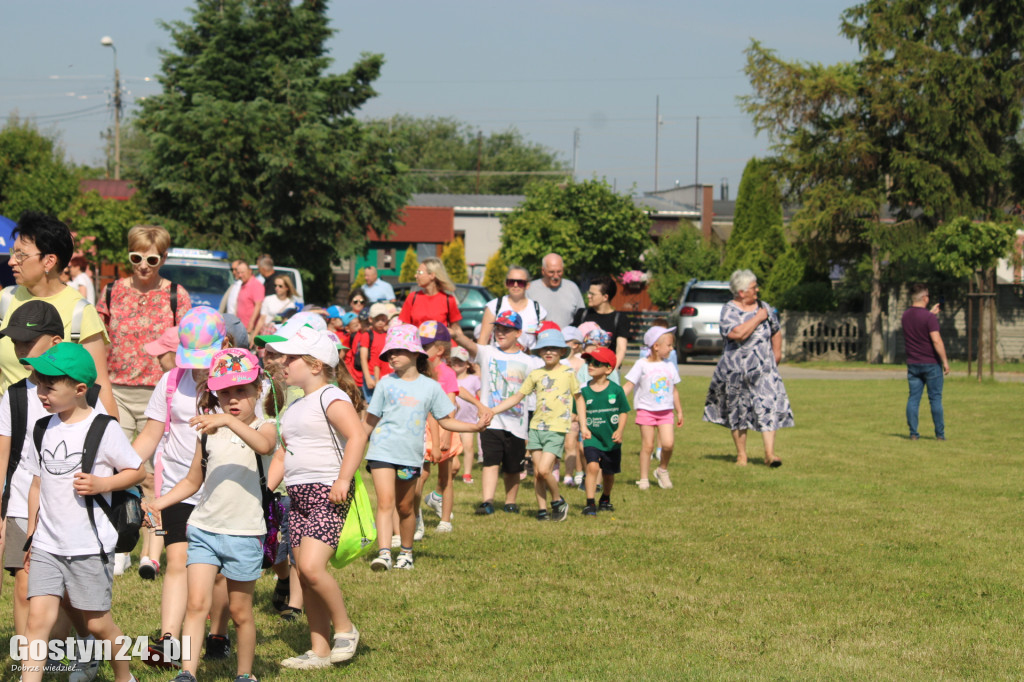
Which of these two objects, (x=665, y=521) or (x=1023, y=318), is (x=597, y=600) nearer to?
(x=665, y=521)

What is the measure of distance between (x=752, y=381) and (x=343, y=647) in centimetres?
821

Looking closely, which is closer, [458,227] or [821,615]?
[821,615]

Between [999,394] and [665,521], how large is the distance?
47.6 ft

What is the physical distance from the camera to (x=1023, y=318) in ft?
106

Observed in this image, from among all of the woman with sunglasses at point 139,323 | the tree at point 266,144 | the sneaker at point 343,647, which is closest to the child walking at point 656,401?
the woman with sunglasses at point 139,323

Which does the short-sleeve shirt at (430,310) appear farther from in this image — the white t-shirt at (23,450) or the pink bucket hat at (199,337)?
the white t-shirt at (23,450)

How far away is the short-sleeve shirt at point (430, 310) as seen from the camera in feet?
34.3

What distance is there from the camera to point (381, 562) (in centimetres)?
729

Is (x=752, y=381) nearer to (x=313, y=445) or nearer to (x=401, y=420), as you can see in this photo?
(x=401, y=420)

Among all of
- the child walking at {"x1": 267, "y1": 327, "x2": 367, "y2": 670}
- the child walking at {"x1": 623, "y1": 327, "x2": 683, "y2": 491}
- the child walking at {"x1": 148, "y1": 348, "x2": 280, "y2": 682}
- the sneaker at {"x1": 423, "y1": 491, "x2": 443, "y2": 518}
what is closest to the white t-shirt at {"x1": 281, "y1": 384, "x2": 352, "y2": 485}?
the child walking at {"x1": 267, "y1": 327, "x2": 367, "y2": 670}

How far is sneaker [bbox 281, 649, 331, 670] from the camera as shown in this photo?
5258 mm

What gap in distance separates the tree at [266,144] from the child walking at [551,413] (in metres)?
27.5

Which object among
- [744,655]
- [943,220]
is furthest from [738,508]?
[943,220]

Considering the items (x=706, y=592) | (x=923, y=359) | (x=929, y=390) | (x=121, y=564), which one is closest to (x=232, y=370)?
(x=121, y=564)
